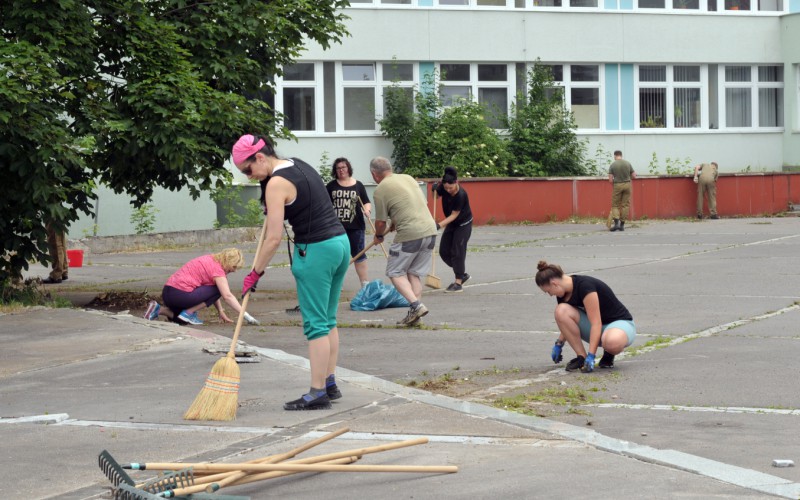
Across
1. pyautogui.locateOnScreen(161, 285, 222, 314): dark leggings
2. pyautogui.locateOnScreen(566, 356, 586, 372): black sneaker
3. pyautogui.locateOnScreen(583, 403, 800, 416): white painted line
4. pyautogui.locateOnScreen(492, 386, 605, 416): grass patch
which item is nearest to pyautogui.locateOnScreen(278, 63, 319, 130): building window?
pyautogui.locateOnScreen(161, 285, 222, 314): dark leggings

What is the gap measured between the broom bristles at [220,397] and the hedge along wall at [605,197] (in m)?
22.1

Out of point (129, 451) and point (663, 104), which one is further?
point (663, 104)

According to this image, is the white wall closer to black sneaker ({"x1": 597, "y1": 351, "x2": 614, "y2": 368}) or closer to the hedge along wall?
the hedge along wall

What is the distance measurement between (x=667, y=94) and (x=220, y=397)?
104ft

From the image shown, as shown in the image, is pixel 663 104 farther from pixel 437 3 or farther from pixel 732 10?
pixel 437 3

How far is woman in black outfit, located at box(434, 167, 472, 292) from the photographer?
53.8ft

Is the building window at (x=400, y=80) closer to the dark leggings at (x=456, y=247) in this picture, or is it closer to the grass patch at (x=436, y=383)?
the dark leggings at (x=456, y=247)

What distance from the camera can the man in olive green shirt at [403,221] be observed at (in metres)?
13.4

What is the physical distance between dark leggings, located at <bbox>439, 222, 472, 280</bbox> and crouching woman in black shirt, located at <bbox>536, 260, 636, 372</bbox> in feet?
21.9

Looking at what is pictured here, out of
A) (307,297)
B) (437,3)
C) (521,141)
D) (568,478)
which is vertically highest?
(437,3)

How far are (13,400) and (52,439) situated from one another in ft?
4.71

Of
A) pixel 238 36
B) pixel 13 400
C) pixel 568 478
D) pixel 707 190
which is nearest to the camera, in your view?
pixel 568 478

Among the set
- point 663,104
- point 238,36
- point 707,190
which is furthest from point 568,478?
point 663,104

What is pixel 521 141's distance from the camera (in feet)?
111
